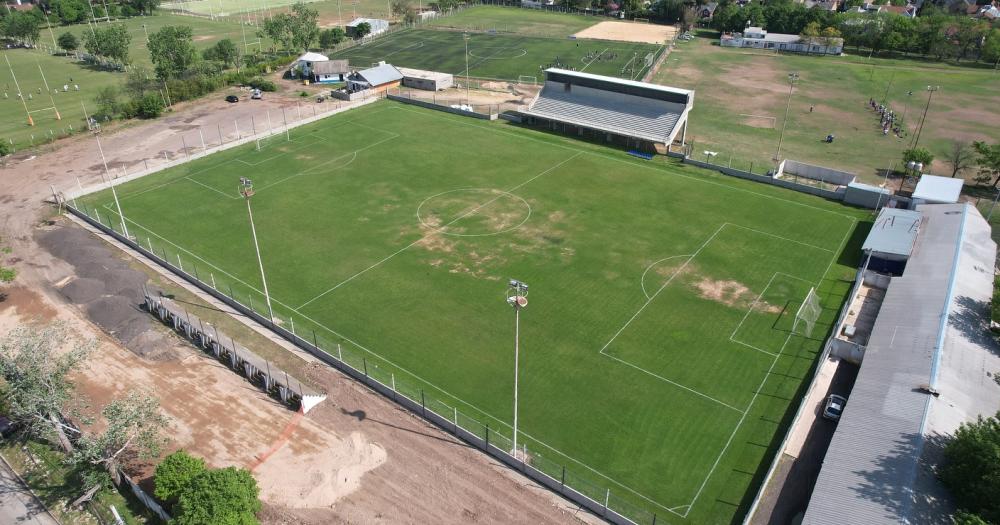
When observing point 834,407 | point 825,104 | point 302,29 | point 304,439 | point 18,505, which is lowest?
point 18,505

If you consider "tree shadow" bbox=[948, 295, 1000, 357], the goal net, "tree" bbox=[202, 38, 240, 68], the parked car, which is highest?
"tree" bbox=[202, 38, 240, 68]

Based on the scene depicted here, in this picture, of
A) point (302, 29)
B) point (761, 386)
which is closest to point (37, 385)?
point (761, 386)

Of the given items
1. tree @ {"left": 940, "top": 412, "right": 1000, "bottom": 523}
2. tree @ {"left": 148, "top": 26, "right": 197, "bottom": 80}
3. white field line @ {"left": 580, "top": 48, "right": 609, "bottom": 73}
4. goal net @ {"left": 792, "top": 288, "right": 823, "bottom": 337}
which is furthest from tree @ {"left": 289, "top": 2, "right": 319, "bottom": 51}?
tree @ {"left": 940, "top": 412, "right": 1000, "bottom": 523}

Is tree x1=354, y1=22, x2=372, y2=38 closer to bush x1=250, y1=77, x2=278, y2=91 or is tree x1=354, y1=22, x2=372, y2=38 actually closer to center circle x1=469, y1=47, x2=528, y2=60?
center circle x1=469, y1=47, x2=528, y2=60

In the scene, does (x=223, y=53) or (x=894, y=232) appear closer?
(x=894, y=232)

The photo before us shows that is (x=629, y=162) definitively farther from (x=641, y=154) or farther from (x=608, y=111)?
(x=608, y=111)

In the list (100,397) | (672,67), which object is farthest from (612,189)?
(672,67)
